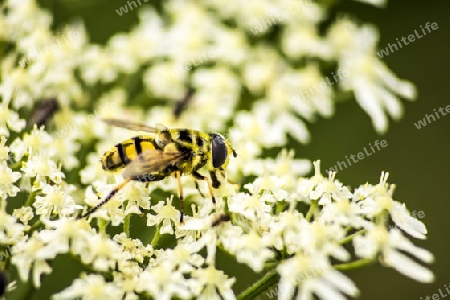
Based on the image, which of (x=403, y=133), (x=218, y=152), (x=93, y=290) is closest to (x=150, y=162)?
(x=218, y=152)

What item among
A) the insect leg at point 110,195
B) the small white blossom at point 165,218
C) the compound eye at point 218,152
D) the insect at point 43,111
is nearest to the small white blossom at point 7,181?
the insect leg at point 110,195

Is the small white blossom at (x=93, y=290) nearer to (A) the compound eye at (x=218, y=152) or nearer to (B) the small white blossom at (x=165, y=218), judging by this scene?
(B) the small white blossom at (x=165, y=218)

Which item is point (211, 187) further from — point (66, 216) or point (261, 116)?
point (261, 116)

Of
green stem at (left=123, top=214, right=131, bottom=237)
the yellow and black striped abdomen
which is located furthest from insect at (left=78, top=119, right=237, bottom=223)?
green stem at (left=123, top=214, right=131, bottom=237)

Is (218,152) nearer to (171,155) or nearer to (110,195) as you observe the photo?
(171,155)

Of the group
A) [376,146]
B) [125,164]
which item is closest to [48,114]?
[125,164]

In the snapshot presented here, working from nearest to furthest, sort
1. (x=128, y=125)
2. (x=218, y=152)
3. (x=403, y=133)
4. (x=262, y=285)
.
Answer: (x=262, y=285) → (x=218, y=152) → (x=128, y=125) → (x=403, y=133)
